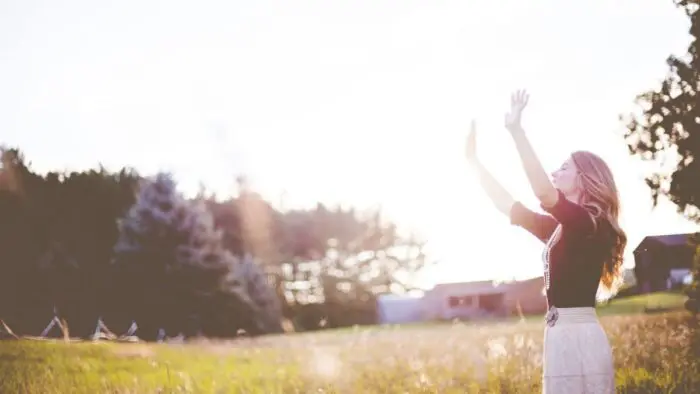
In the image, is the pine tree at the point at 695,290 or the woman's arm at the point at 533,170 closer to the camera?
the woman's arm at the point at 533,170

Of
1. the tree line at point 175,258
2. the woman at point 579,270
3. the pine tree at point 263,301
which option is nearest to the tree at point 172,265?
the tree line at point 175,258

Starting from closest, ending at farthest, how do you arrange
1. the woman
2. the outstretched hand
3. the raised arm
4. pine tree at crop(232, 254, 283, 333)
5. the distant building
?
the woman
the raised arm
the outstretched hand
the distant building
pine tree at crop(232, 254, 283, 333)

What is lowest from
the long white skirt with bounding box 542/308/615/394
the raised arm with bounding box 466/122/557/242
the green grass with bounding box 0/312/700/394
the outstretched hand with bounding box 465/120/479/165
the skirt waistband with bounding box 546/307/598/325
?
the green grass with bounding box 0/312/700/394

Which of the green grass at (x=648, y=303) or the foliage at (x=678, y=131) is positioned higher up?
the foliage at (x=678, y=131)

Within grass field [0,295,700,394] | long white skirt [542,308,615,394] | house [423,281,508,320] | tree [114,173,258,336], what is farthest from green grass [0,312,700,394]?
house [423,281,508,320]

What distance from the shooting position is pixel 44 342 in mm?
6152

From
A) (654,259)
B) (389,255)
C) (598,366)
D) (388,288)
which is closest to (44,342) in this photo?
(598,366)

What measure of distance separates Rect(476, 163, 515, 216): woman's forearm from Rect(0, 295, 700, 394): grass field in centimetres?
245

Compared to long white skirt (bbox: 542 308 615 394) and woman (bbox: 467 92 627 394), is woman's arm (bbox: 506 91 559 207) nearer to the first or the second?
woman (bbox: 467 92 627 394)

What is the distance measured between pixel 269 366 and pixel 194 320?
11.3ft

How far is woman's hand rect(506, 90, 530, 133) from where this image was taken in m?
2.57

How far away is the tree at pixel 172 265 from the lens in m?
7.79

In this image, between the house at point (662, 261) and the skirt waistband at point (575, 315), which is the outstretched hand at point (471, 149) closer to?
the skirt waistband at point (575, 315)

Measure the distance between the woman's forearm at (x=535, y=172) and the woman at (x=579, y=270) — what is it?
0.02 metres
